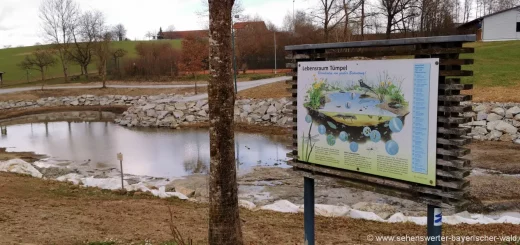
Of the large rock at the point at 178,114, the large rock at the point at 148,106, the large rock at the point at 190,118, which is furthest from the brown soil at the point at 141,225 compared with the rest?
the large rock at the point at 148,106

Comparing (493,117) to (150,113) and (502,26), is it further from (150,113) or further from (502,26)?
(502,26)

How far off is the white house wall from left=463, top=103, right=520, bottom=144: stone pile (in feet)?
98.3

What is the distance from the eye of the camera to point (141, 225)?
24.5 feet

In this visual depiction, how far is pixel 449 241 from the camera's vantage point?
6633 mm

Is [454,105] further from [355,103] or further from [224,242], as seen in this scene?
[224,242]

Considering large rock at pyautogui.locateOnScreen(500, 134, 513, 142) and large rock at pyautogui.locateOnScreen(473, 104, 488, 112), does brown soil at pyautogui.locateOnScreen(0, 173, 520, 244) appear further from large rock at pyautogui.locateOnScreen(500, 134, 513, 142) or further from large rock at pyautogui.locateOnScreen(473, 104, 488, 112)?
large rock at pyautogui.locateOnScreen(473, 104, 488, 112)

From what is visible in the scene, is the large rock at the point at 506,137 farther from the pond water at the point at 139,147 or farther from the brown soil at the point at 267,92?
the brown soil at the point at 267,92

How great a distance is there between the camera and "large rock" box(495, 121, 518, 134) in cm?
1827

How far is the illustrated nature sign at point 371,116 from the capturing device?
411 cm

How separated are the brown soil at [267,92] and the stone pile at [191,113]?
1.54 metres

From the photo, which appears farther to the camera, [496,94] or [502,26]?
[502,26]

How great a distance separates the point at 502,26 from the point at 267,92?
29.6 metres

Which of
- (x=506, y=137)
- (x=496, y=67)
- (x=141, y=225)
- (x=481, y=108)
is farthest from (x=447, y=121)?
(x=496, y=67)

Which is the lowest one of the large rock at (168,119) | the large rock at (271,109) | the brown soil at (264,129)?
the brown soil at (264,129)
